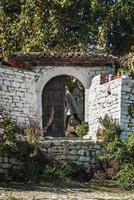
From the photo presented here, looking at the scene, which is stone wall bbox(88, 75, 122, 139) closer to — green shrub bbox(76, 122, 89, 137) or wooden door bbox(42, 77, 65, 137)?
green shrub bbox(76, 122, 89, 137)

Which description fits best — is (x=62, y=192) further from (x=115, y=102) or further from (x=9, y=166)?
(x=115, y=102)

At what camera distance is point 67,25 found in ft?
86.8

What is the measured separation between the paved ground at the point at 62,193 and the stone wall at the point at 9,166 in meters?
1.68

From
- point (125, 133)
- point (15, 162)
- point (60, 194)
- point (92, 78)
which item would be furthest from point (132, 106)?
point (60, 194)

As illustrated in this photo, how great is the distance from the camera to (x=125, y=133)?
645 inches

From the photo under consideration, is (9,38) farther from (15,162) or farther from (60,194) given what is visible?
(60,194)

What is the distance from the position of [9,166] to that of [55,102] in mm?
5991

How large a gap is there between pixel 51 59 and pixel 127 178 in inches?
260

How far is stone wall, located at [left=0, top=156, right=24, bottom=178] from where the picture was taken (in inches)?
549

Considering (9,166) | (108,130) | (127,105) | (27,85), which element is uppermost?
(27,85)

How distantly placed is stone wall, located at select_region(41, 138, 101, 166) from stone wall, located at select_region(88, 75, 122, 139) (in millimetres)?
1361

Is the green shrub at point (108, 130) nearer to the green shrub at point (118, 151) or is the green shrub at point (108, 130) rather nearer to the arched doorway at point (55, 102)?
the green shrub at point (118, 151)

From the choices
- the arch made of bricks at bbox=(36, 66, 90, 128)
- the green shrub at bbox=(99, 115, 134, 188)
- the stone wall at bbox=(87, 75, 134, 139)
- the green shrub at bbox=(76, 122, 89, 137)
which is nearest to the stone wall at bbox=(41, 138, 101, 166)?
the green shrub at bbox=(99, 115, 134, 188)

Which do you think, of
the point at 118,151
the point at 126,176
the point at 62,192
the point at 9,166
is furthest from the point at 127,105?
the point at 62,192
